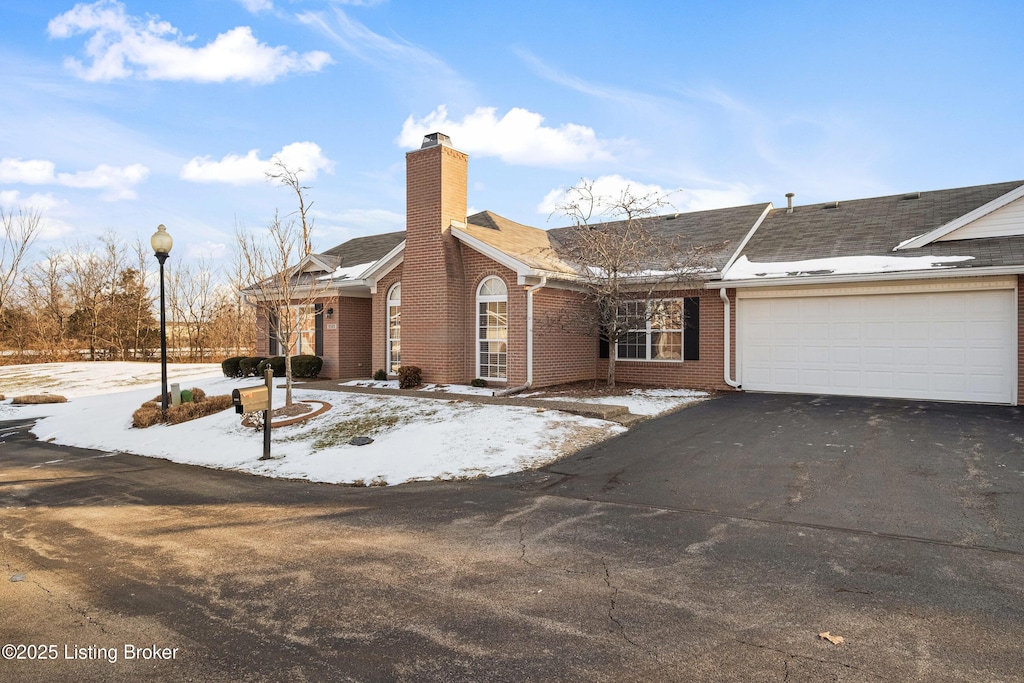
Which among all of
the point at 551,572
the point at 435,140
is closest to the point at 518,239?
the point at 435,140

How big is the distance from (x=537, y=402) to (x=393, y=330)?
6.53 m

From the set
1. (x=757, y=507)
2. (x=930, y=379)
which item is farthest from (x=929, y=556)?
(x=930, y=379)

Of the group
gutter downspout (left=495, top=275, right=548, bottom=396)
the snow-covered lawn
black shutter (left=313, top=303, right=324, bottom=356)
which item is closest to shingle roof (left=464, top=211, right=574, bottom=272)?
gutter downspout (left=495, top=275, right=548, bottom=396)

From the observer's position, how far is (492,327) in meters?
15.1

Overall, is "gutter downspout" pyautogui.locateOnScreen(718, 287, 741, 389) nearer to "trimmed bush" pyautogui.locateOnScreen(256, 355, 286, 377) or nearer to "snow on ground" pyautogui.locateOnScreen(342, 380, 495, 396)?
"snow on ground" pyautogui.locateOnScreen(342, 380, 495, 396)

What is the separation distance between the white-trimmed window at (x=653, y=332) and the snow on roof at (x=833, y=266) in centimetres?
164

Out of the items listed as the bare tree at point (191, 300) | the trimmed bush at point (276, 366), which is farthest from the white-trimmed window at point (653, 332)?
the bare tree at point (191, 300)

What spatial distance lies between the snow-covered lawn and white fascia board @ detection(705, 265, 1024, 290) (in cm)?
303

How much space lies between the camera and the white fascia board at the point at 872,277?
11.9 metres

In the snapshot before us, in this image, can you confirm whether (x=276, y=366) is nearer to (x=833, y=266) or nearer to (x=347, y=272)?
(x=347, y=272)

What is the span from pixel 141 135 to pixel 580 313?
13359 mm

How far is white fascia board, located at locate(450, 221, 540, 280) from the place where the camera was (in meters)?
14.0

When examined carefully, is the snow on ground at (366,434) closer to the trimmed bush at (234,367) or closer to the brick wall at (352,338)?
the brick wall at (352,338)

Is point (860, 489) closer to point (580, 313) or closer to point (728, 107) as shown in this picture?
point (580, 313)
